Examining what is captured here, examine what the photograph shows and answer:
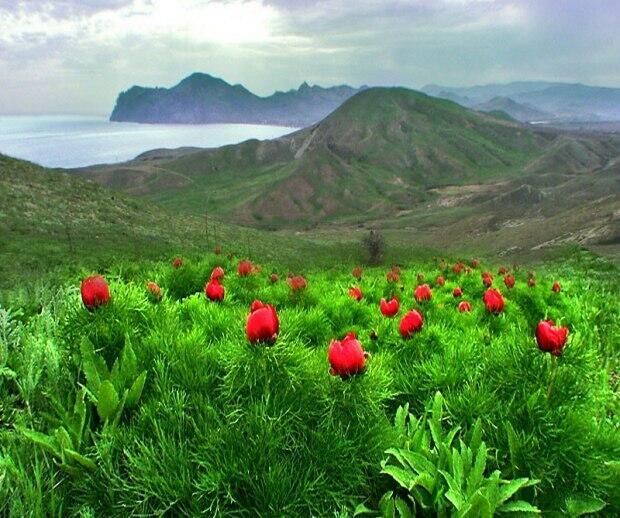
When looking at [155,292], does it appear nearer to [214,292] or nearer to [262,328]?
[214,292]

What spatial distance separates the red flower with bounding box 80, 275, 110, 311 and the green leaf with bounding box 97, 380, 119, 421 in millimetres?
771

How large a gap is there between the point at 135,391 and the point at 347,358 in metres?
1.29

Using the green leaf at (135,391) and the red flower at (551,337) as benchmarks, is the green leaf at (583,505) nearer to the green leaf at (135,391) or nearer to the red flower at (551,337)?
the red flower at (551,337)

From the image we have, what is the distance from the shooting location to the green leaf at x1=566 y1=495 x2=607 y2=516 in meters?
2.64

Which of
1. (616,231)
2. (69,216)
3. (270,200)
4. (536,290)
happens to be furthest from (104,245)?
(270,200)

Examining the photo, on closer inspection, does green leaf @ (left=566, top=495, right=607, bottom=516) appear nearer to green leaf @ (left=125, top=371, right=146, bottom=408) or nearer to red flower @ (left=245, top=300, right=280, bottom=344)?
red flower @ (left=245, top=300, right=280, bottom=344)

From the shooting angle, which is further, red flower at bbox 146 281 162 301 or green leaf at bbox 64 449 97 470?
red flower at bbox 146 281 162 301

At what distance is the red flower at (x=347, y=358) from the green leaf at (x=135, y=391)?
44.6 inches

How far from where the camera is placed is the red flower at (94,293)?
11.0ft

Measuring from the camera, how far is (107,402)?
2.83 meters

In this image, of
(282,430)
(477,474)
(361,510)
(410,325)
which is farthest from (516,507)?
(410,325)

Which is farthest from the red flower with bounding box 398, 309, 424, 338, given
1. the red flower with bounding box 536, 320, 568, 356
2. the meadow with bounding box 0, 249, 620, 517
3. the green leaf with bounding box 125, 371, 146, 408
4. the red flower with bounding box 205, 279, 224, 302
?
the green leaf with bounding box 125, 371, 146, 408

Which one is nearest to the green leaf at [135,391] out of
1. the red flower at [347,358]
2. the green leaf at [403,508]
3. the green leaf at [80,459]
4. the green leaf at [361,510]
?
the green leaf at [80,459]

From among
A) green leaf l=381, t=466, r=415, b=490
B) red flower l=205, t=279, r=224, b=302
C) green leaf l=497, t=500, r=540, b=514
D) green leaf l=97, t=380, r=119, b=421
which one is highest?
A: red flower l=205, t=279, r=224, b=302
